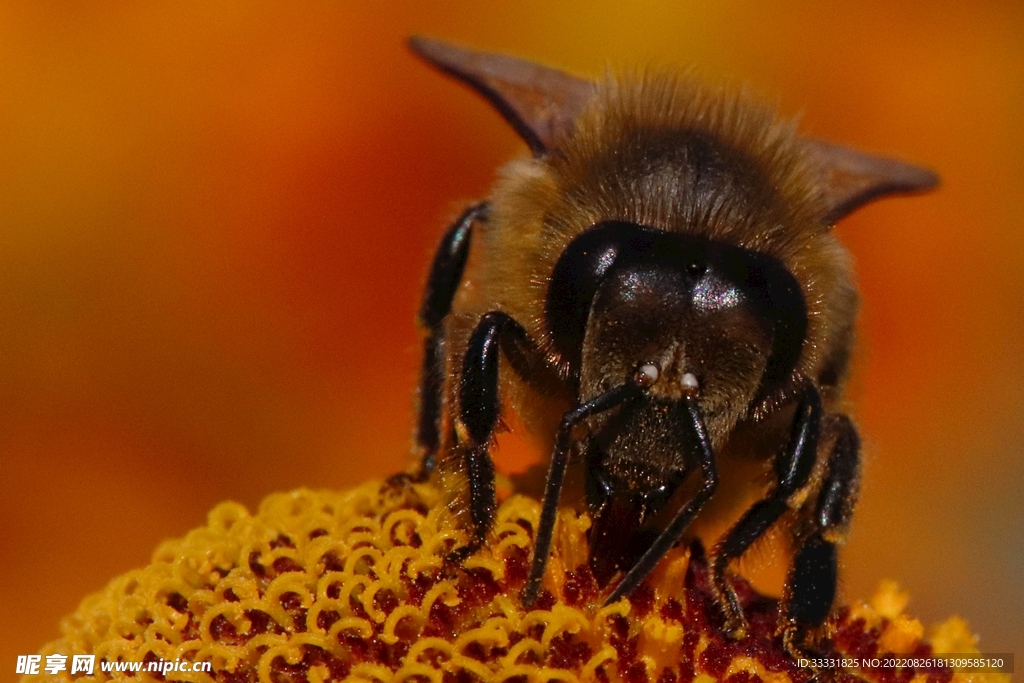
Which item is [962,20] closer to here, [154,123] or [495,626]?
[154,123]

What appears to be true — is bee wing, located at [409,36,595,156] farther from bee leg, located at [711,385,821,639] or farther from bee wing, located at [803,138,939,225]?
bee leg, located at [711,385,821,639]

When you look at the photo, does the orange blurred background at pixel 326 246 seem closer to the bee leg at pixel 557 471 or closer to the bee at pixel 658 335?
the bee at pixel 658 335

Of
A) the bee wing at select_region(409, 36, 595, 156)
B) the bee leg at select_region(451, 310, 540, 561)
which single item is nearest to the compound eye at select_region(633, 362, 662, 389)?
the bee leg at select_region(451, 310, 540, 561)

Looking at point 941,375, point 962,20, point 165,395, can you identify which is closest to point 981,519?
point 941,375

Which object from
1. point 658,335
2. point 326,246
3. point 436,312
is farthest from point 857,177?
point 326,246

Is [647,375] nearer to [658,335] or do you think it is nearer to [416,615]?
[658,335]

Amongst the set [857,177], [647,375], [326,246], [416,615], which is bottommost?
[416,615]
